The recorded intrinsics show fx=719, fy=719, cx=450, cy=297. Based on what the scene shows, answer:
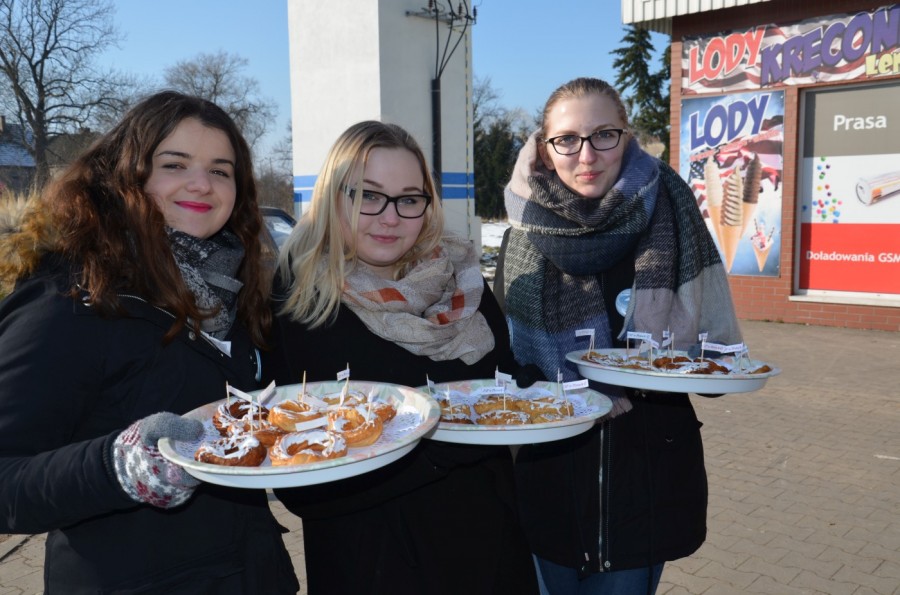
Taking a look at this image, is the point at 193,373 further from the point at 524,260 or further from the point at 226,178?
the point at 524,260

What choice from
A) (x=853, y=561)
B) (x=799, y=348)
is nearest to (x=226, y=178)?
(x=853, y=561)

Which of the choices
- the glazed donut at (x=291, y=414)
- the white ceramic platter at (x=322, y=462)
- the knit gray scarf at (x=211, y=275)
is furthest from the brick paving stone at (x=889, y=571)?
the knit gray scarf at (x=211, y=275)

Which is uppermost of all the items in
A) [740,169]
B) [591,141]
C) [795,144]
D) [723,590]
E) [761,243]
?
[795,144]

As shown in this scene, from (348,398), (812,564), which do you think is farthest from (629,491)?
(812,564)

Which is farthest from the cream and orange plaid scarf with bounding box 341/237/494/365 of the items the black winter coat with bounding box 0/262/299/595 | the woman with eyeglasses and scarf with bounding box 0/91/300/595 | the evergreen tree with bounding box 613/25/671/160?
the evergreen tree with bounding box 613/25/671/160

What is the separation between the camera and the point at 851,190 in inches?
410

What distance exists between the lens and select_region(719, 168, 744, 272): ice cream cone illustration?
11297mm

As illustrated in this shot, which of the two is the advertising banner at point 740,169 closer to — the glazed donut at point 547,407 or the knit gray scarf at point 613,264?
the knit gray scarf at point 613,264

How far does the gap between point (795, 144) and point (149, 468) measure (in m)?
11.0

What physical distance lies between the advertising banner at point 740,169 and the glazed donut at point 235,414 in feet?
34.3

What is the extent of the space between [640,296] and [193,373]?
5.19 ft

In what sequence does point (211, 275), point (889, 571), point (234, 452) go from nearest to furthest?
point (234, 452) → point (211, 275) → point (889, 571)

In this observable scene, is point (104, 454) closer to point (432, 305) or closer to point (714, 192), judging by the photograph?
point (432, 305)

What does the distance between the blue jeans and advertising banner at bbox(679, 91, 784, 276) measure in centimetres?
956
